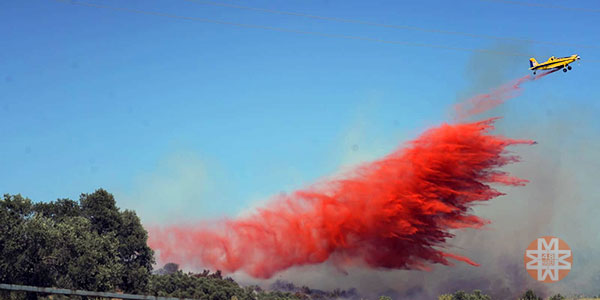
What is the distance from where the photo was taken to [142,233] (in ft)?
289

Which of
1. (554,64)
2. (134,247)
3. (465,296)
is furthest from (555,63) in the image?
(134,247)

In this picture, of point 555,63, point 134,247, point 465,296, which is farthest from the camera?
point 134,247

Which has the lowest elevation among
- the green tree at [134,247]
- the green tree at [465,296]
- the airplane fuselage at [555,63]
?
the green tree at [465,296]

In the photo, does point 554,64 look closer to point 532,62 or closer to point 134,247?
point 532,62

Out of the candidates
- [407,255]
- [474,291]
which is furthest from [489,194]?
[474,291]

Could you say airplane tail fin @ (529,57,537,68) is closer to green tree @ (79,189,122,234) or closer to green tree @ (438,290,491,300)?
green tree @ (438,290,491,300)

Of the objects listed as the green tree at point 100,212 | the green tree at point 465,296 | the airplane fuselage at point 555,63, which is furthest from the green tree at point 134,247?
the airplane fuselage at point 555,63

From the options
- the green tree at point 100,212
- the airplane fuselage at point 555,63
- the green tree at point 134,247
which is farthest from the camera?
the green tree at point 100,212

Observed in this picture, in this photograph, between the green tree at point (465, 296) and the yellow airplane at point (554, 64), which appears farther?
the green tree at point (465, 296)

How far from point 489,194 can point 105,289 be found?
42.4 metres

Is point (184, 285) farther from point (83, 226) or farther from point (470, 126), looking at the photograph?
point (470, 126)

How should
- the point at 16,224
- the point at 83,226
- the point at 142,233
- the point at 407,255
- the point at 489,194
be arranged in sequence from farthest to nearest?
the point at 142,233 < the point at 83,226 < the point at 16,224 < the point at 407,255 < the point at 489,194

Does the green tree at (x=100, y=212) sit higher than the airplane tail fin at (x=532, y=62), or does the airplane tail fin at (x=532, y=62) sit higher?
the airplane tail fin at (x=532, y=62)

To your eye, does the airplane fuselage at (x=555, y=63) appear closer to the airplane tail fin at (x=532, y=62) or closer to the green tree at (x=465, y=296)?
the airplane tail fin at (x=532, y=62)
